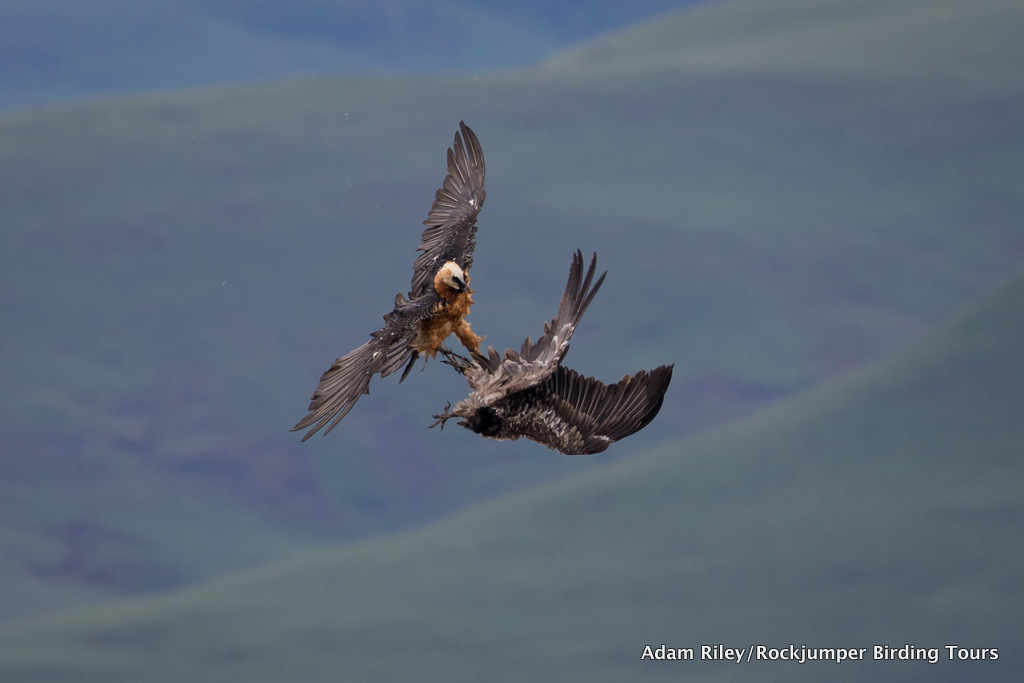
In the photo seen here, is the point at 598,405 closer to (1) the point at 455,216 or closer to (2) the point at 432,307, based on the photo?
(2) the point at 432,307

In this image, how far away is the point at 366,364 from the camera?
11617 mm

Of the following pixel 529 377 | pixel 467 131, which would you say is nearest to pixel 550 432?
pixel 529 377

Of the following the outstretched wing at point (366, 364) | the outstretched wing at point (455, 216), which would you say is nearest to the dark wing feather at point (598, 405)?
the outstretched wing at point (366, 364)

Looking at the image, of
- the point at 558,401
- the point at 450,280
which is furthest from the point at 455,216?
the point at 558,401

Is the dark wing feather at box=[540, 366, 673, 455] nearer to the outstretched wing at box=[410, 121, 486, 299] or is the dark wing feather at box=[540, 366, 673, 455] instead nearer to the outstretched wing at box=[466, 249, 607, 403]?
→ the outstretched wing at box=[466, 249, 607, 403]

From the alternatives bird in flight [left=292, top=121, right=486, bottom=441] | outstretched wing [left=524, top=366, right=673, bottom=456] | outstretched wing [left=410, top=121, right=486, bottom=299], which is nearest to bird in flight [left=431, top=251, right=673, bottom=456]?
outstretched wing [left=524, top=366, right=673, bottom=456]

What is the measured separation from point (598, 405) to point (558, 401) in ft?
1.01

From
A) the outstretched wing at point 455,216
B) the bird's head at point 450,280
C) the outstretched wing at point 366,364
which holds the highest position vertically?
the outstretched wing at point 455,216

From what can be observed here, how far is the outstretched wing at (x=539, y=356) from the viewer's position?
12.0 m

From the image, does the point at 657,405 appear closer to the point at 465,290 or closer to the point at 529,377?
the point at 529,377

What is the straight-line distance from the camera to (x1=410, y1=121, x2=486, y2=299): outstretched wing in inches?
515

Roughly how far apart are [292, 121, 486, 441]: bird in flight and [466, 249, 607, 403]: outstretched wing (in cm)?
28

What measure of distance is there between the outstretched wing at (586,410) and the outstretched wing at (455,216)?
1.42m

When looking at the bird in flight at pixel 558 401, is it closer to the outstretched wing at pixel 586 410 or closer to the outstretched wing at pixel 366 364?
the outstretched wing at pixel 586 410
